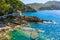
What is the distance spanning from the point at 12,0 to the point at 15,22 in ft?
94.2

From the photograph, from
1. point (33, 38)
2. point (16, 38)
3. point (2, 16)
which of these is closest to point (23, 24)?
point (2, 16)

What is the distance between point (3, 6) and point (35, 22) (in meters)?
11.6

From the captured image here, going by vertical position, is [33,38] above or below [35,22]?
above

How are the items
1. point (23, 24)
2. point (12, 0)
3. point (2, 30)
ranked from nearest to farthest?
point (2, 30) → point (23, 24) → point (12, 0)

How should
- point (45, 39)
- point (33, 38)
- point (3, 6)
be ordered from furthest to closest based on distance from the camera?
point (3, 6)
point (45, 39)
point (33, 38)

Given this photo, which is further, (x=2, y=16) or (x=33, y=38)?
(x=2, y=16)

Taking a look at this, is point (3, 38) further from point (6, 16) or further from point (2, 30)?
point (6, 16)

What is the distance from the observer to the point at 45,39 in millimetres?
38281

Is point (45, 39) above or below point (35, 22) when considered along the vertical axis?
above

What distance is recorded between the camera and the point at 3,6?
6238cm

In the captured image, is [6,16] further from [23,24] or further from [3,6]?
[23,24]

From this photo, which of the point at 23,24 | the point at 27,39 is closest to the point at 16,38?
the point at 27,39

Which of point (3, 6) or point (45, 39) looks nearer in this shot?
point (45, 39)

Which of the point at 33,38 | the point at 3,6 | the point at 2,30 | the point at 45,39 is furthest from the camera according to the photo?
the point at 3,6
